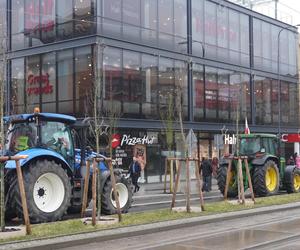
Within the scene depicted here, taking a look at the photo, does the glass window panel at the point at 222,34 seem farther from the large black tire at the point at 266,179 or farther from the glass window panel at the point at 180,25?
→ the large black tire at the point at 266,179

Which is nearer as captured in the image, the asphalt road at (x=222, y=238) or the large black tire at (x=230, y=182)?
the asphalt road at (x=222, y=238)

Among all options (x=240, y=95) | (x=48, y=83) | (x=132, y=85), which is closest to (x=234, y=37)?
(x=240, y=95)

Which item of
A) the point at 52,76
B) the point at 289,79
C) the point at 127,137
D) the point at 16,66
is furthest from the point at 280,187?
the point at 289,79

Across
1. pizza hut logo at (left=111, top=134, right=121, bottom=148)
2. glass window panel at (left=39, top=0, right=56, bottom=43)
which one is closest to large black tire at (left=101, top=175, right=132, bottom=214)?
pizza hut logo at (left=111, top=134, right=121, bottom=148)

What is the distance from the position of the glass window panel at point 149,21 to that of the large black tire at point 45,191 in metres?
18.9

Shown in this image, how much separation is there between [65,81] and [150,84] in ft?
16.7

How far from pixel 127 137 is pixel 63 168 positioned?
1591cm

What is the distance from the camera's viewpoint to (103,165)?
15867 mm

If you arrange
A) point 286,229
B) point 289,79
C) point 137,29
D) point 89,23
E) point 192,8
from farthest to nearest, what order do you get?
point 289,79 < point 192,8 < point 137,29 < point 89,23 < point 286,229

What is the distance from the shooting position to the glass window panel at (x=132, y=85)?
29.9 metres

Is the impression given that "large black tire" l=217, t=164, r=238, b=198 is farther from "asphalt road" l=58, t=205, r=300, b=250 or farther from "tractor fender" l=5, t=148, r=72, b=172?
"tractor fender" l=5, t=148, r=72, b=172

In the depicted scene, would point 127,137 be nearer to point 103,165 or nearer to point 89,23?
point 89,23

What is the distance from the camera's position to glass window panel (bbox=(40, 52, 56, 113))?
98.7ft

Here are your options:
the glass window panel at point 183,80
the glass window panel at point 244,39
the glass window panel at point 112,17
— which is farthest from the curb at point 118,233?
the glass window panel at point 244,39
